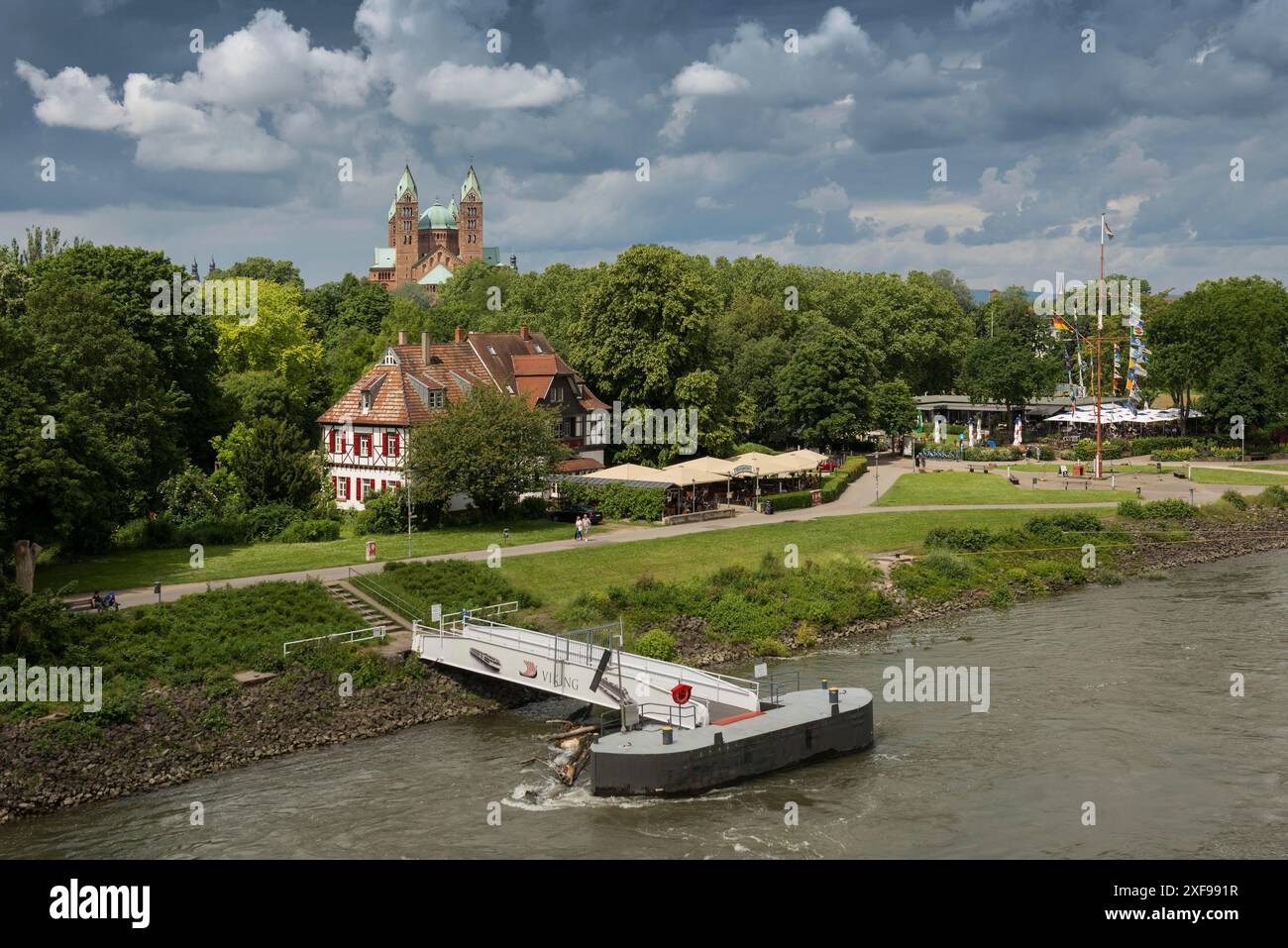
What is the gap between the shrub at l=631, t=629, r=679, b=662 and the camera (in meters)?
41.4

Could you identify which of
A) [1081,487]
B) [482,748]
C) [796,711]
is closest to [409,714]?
[482,748]

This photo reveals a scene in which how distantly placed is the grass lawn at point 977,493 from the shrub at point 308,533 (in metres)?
30.2

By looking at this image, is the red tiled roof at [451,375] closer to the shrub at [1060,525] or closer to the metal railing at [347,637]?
the metal railing at [347,637]

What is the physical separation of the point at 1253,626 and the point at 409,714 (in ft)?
102

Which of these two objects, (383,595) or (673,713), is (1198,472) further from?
(673,713)

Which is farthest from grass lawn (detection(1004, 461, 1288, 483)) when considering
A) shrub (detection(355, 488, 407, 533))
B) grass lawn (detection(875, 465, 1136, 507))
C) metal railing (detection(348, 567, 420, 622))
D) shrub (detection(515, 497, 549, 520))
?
metal railing (detection(348, 567, 420, 622))

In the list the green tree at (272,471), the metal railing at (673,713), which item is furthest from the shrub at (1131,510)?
the green tree at (272,471)

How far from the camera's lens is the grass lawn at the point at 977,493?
69.4m

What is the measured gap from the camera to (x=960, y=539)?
5703 cm

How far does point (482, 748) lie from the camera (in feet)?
110

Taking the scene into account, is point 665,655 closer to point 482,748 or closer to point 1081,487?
point 482,748

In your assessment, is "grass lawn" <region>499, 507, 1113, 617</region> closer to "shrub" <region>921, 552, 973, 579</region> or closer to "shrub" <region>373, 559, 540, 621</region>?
"shrub" <region>373, 559, 540, 621</region>

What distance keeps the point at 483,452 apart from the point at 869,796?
30667 millimetres

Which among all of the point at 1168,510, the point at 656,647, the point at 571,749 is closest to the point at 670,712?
the point at 571,749
